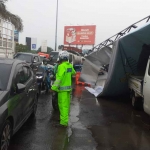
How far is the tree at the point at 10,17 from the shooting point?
14.6 m

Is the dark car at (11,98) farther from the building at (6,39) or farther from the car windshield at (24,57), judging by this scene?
the building at (6,39)

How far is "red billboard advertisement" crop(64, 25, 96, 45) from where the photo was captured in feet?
168

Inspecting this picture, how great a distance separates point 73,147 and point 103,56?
943 centimetres

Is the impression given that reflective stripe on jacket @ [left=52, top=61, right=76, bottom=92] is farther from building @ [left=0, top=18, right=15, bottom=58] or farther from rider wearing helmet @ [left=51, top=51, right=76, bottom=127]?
building @ [left=0, top=18, right=15, bottom=58]

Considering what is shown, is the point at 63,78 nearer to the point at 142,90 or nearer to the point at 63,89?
the point at 63,89

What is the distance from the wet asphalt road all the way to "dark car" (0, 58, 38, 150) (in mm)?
564

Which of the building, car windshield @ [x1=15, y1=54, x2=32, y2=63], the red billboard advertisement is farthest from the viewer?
the red billboard advertisement

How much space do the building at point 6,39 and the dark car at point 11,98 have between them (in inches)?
321

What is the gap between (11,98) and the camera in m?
3.88

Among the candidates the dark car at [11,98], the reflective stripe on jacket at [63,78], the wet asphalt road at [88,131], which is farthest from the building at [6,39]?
the dark car at [11,98]

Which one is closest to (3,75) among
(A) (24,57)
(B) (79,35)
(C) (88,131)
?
(C) (88,131)

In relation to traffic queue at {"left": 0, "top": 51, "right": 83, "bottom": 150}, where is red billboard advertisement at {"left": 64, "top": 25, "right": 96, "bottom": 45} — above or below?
above

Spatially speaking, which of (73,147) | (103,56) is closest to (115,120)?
(73,147)

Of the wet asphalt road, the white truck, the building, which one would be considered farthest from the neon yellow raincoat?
the building
